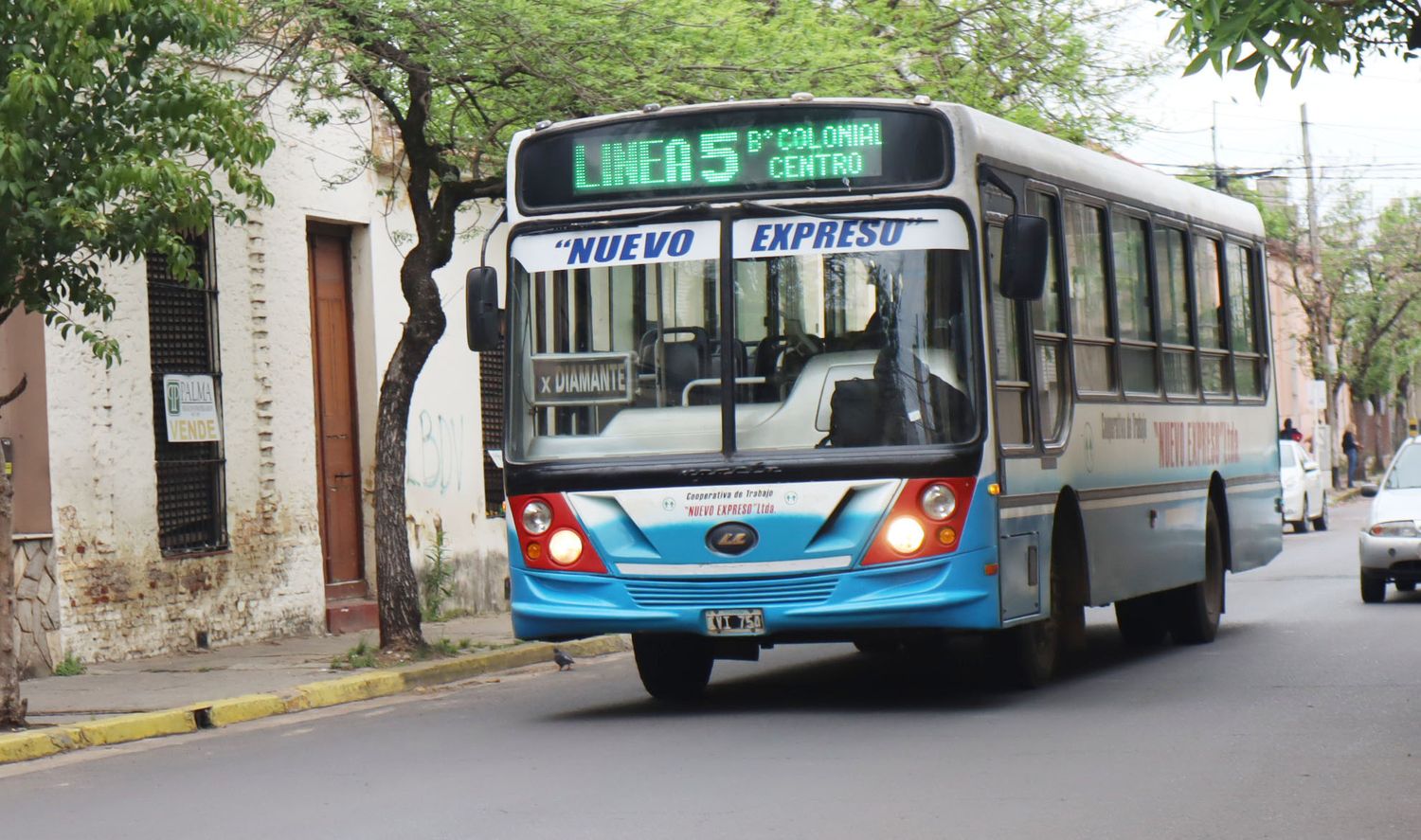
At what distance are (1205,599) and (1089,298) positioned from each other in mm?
3636

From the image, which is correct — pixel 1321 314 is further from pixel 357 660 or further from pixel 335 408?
pixel 357 660

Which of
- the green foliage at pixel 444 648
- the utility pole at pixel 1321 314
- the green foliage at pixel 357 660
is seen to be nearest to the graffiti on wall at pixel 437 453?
the green foliage at pixel 444 648

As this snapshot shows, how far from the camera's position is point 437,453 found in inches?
790

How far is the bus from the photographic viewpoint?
403 inches

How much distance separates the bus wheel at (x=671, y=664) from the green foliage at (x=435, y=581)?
266 inches

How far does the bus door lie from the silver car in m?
7.70

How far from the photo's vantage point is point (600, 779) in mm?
8602

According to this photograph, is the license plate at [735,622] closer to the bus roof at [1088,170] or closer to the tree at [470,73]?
the bus roof at [1088,170]

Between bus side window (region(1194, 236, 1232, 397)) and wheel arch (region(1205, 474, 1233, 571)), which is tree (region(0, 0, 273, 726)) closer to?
bus side window (region(1194, 236, 1232, 397))

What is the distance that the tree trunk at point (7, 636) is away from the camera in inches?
426

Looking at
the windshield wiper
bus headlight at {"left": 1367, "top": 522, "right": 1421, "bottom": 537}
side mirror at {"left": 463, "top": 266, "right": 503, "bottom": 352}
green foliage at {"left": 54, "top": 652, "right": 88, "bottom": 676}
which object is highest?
the windshield wiper

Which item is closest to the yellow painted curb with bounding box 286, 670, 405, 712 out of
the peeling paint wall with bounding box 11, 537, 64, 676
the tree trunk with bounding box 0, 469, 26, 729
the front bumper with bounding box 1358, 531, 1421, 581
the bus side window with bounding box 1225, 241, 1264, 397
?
the tree trunk with bounding box 0, 469, 26, 729

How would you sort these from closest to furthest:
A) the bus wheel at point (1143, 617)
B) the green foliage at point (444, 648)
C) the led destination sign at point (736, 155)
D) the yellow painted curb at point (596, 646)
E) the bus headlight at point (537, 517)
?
1. the led destination sign at point (736, 155)
2. the bus headlight at point (537, 517)
3. the bus wheel at point (1143, 617)
4. the green foliage at point (444, 648)
5. the yellow painted curb at point (596, 646)

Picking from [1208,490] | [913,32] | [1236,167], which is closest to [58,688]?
[1208,490]
